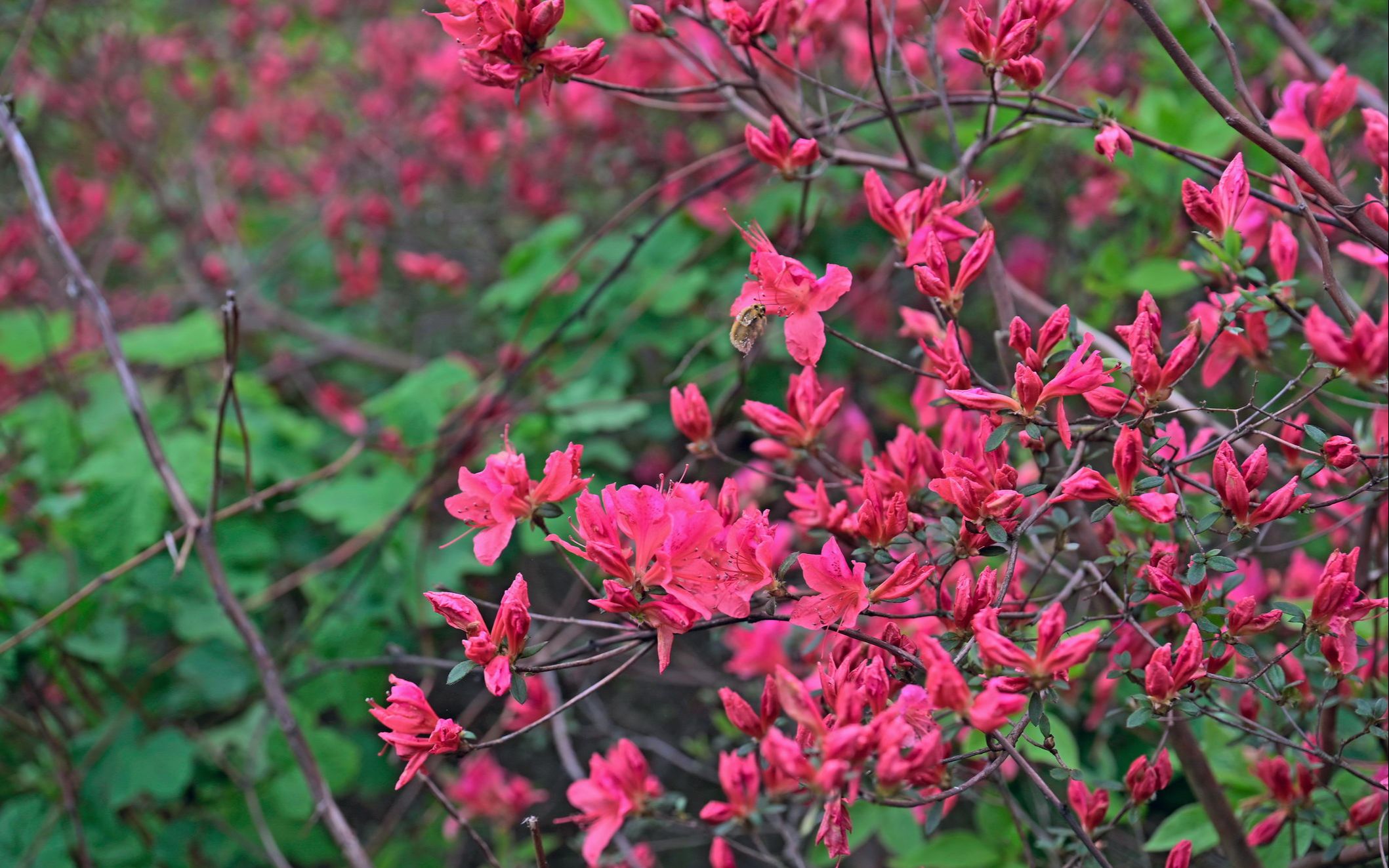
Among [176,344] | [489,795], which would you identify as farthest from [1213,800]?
[176,344]

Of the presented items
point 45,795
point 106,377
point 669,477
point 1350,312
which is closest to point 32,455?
point 106,377

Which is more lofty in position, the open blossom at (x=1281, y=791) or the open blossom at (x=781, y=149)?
the open blossom at (x=781, y=149)

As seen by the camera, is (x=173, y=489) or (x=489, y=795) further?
A: (x=489, y=795)

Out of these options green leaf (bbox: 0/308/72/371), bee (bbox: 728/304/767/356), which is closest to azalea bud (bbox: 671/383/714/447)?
bee (bbox: 728/304/767/356)

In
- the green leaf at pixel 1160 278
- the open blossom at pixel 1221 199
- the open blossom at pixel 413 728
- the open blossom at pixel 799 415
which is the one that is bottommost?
the open blossom at pixel 413 728

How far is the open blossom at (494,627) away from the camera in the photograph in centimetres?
95

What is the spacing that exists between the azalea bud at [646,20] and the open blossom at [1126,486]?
72 centimetres

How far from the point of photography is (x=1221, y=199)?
1.05 metres

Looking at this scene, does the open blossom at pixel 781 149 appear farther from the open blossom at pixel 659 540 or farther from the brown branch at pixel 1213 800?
the brown branch at pixel 1213 800

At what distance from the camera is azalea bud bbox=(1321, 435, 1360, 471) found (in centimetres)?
96

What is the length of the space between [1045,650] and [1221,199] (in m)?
0.52

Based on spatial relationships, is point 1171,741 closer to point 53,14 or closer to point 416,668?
point 416,668

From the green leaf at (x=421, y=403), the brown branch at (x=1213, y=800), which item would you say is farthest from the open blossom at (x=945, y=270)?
the green leaf at (x=421, y=403)

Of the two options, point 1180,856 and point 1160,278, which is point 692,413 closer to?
point 1180,856
